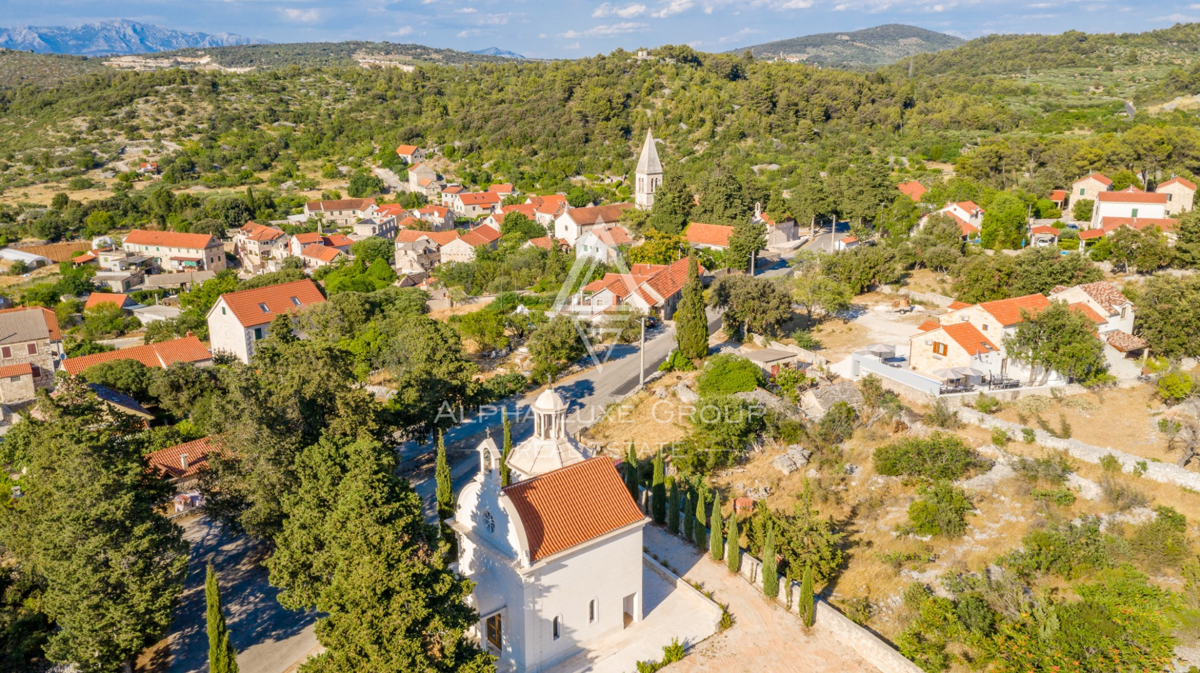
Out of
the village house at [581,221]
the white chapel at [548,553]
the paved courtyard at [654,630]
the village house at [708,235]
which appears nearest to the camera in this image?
the white chapel at [548,553]

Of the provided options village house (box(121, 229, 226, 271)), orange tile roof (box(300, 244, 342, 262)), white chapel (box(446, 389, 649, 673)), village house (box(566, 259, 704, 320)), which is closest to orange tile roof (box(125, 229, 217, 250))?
village house (box(121, 229, 226, 271))

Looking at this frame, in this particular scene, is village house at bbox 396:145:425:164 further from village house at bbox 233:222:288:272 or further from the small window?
the small window

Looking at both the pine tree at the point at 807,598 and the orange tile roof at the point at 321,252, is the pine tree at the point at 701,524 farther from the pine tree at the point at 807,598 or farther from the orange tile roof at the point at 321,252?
the orange tile roof at the point at 321,252

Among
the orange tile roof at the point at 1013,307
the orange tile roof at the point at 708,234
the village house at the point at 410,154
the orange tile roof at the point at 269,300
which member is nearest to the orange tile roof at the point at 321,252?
the orange tile roof at the point at 269,300

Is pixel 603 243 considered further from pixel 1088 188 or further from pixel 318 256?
pixel 1088 188

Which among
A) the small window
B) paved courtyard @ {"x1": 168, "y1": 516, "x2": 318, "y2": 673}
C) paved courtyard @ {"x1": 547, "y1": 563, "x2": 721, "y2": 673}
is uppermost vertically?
the small window

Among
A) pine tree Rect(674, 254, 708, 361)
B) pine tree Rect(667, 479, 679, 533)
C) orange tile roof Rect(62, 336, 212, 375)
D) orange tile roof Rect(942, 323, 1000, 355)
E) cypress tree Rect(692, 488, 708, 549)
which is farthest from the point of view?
orange tile roof Rect(62, 336, 212, 375)
